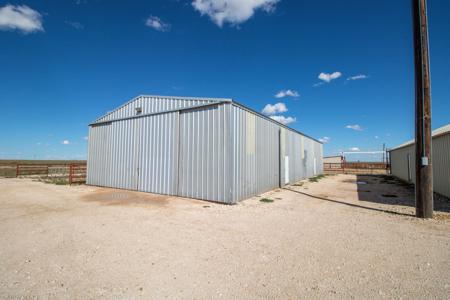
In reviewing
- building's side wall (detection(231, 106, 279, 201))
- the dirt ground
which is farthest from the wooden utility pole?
building's side wall (detection(231, 106, 279, 201))

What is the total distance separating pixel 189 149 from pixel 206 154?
39.4 inches

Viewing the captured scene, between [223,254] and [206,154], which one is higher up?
[206,154]

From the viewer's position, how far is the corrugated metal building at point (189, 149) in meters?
8.91

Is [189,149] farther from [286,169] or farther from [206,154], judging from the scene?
[286,169]

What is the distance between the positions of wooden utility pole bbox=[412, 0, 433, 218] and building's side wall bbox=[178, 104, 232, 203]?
18.9ft

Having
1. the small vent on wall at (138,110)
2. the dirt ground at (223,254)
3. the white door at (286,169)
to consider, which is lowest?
the dirt ground at (223,254)

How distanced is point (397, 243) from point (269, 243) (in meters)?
2.53

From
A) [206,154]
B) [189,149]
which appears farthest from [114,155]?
[206,154]

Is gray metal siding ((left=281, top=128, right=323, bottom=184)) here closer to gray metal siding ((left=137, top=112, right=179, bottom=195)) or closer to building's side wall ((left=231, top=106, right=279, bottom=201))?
building's side wall ((left=231, top=106, right=279, bottom=201))

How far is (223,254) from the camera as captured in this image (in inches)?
156

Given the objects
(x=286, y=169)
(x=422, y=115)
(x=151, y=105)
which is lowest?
(x=286, y=169)

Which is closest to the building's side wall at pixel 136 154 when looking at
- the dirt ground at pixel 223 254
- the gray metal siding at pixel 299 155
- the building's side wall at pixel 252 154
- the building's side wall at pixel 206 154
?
the building's side wall at pixel 206 154

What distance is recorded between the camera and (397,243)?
4.44m

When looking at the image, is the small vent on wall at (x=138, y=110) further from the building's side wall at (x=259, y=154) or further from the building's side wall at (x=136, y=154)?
the building's side wall at (x=259, y=154)
